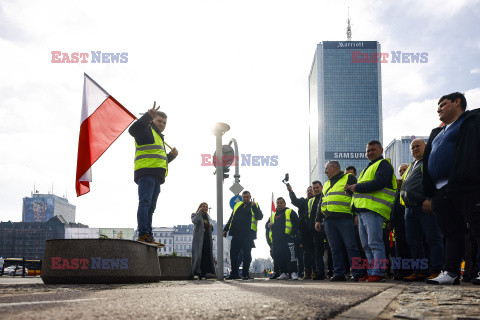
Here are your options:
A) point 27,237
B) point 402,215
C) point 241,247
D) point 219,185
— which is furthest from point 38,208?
point 402,215

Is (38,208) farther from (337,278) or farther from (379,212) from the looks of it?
(379,212)

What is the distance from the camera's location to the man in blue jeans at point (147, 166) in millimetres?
6715

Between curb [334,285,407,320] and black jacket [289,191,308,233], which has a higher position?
black jacket [289,191,308,233]

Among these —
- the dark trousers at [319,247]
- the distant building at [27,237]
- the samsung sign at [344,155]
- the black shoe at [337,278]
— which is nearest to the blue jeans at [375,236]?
the black shoe at [337,278]

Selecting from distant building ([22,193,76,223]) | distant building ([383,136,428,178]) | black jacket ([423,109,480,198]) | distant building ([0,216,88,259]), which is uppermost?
distant building ([383,136,428,178])

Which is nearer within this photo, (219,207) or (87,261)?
(87,261)

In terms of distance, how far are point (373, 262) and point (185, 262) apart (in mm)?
4203

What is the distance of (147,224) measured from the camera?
6.79m

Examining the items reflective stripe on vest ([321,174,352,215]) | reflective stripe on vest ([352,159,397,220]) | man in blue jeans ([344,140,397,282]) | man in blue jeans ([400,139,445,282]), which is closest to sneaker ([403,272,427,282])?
man in blue jeans ([400,139,445,282])

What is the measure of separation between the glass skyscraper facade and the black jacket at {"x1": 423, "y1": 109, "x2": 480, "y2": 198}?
441ft

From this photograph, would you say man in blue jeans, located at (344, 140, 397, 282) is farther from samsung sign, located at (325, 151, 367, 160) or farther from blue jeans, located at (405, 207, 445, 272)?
samsung sign, located at (325, 151, 367, 160)

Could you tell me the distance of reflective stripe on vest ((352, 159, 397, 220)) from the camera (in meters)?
6.64

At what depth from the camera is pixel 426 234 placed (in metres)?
6.34

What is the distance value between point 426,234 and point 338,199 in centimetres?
147
